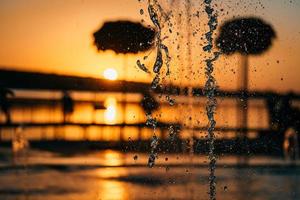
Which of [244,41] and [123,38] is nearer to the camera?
[123,38]

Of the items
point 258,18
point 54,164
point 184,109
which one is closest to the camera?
point 54,164

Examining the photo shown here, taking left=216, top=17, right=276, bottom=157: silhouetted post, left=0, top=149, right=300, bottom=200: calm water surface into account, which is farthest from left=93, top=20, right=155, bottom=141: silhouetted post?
left=0, top=149, right=300, bottom=200: calm water surface

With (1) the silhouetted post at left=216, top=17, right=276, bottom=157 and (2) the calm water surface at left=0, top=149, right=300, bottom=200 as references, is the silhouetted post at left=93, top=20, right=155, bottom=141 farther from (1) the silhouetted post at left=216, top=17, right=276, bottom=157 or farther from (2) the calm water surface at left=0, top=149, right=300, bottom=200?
(2) the calm water surface at left=0, top=149, right=300, bottom=200

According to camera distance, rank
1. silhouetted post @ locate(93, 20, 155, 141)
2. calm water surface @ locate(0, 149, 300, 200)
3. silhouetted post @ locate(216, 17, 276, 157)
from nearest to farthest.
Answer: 1. calm water surface @ locate(0, 149, 300, 200)
2. silhouetted post @ locate(216, 17, 276, 157)
3. silhouetted post @ locate(93, 20, 155, 141)

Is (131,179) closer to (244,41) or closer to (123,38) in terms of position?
(123,38)

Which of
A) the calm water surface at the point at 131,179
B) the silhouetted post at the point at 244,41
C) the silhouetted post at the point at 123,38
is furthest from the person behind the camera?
the silhouetted post at the point at 123,38

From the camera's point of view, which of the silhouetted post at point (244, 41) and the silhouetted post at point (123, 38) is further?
the silhouetted post at point (123, 38)

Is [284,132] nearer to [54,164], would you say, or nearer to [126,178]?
[54,164]

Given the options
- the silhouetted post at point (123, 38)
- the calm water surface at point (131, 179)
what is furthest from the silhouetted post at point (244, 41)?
the calm water surface at point (131, 179)

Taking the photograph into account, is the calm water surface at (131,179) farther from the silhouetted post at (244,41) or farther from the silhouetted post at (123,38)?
the silhouetted post at (123,38)

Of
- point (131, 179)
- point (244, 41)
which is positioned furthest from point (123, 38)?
point (131, 179)

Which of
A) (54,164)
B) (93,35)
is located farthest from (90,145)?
(54,164)
